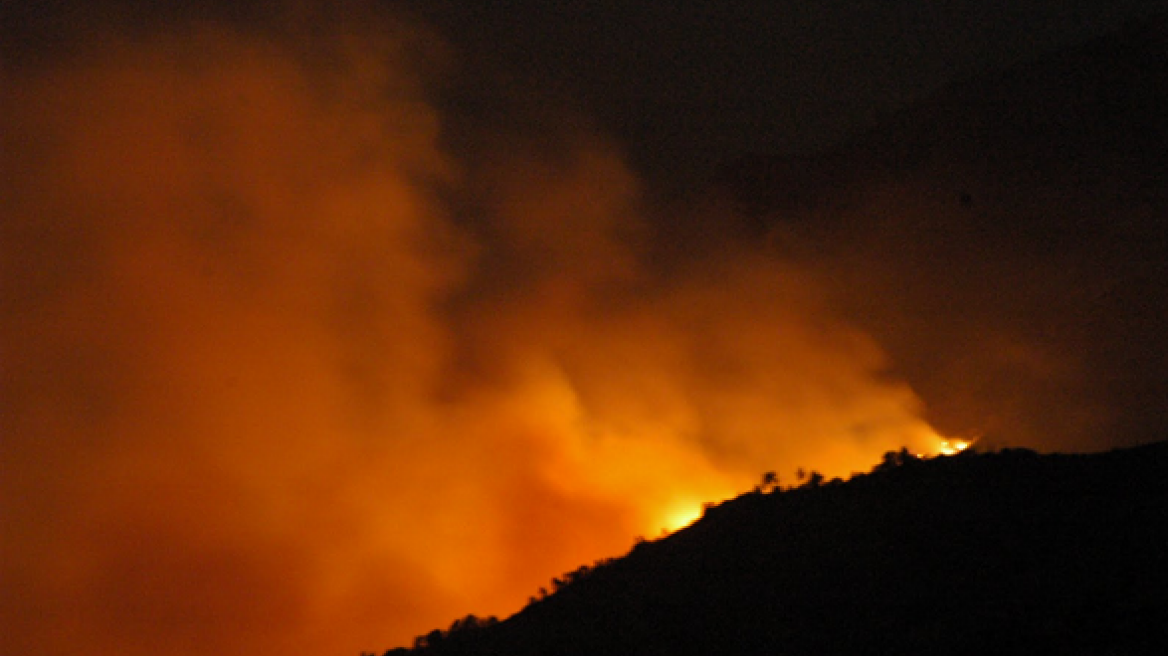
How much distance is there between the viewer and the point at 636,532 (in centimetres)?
1638

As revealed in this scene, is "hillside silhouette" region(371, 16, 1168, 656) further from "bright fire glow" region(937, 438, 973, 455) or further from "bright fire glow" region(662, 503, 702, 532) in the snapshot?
"bright fire glow" region(662, 503, 702, 532)

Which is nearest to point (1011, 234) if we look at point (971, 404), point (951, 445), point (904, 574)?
point (971, 404)

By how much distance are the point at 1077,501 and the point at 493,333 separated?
1623 cm

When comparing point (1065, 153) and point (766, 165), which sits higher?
point (766, 165)

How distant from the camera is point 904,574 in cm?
643

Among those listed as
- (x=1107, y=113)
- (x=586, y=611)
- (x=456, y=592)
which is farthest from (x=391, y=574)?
(x=1107, y=113)

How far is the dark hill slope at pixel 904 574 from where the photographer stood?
17.8 feet

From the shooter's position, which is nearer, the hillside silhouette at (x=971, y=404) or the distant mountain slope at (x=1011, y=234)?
the hillside silhouette at (x=971, y=404)

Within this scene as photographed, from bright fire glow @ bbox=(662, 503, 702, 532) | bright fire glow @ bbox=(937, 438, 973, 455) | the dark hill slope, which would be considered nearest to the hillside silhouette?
the dark hill slope

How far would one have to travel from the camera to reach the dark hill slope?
541 cm

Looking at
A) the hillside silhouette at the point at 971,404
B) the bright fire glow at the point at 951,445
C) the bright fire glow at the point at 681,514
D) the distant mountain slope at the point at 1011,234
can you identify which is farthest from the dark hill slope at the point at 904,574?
the distant mountain slope at the point at 1011,234

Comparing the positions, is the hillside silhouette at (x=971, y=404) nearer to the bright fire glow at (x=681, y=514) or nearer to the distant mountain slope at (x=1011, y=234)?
the distant mountain slope at (x=1011, y=234)

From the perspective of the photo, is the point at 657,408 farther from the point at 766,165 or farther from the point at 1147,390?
the point at 766,165

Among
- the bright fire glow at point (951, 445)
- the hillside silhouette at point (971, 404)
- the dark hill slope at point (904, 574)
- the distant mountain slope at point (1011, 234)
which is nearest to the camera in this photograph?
the dark hill slope at point (904, 574)
